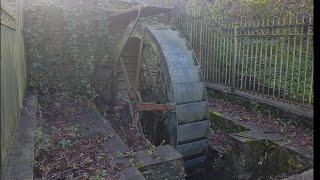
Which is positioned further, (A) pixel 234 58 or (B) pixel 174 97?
(A) pixel 234 58

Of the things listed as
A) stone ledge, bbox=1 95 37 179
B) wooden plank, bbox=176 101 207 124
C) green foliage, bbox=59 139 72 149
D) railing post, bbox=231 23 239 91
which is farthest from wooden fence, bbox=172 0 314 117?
stone ledge, bbox=1 95 37 179

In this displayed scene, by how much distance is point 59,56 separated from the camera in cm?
863

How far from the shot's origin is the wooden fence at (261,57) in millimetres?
6031

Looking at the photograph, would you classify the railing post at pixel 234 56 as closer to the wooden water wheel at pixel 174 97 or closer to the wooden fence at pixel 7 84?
the wooden water wheel at pixel 174 97

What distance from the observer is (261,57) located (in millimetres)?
6953

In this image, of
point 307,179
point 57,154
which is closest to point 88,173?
point 57,154

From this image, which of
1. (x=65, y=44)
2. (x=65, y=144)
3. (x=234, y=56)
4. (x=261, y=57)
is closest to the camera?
(x=65, y=144)

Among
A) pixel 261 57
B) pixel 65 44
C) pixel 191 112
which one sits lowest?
pixel 191 112

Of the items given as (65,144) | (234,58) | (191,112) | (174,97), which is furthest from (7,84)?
(234,58)

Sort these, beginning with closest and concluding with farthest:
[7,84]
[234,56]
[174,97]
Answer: [7,84], [174,97], [234,56]

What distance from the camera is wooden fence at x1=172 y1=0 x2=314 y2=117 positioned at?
6031 mm

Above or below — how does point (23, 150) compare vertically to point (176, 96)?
below

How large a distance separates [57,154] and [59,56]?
4175 mm

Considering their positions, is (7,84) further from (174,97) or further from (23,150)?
(174,97)
